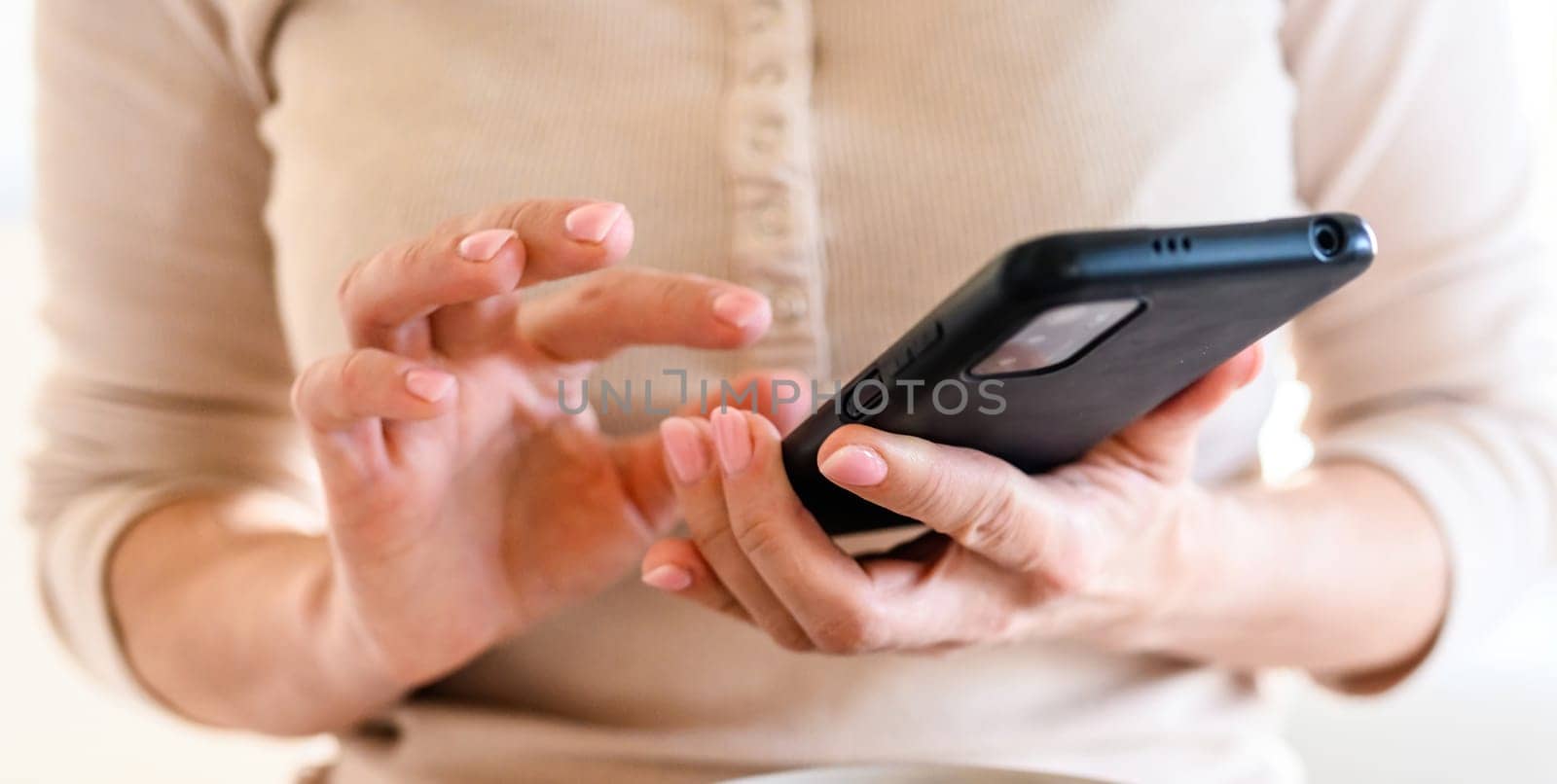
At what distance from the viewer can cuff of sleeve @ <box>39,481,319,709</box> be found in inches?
24.7

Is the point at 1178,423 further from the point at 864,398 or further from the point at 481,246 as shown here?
the point at 481,246

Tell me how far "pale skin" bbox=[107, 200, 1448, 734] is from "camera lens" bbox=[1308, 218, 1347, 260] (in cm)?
11

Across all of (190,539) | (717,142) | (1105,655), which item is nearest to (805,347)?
(717,142)

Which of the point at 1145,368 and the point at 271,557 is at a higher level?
the point at 1145,368

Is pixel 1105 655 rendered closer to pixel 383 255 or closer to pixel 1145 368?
pixel 1145 368

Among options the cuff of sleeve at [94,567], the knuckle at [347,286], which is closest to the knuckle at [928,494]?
the knuckle at [347,286]

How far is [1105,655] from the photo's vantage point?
572 millimetres

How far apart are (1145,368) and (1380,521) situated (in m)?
0.30

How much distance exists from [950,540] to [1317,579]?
22cm

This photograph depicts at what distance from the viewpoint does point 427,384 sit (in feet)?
1.29

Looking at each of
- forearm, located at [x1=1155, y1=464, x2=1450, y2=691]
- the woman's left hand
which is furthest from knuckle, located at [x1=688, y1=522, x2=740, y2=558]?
forearm, located at [x1=1155, y1=464, x2=1450, y2=691]

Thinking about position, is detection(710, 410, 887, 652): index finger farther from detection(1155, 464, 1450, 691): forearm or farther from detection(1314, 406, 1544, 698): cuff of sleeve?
detection(1314, 406, 1544, 698): cuff of sleeve

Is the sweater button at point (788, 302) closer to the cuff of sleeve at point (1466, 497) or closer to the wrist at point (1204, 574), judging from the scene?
the wrist at point (1204, 574)

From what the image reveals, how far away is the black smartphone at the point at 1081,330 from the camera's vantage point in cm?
28
